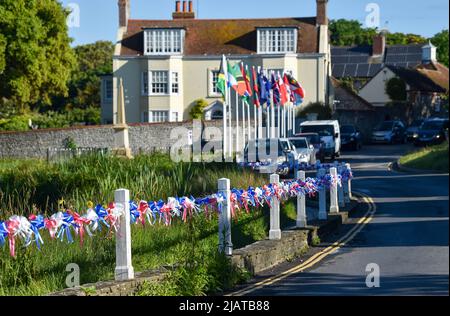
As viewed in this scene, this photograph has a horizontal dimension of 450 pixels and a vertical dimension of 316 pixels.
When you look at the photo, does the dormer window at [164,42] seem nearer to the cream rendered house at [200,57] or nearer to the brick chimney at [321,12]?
the cream rendered house at [200,57]

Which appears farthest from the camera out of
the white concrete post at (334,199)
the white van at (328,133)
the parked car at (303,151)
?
the white van at (328,133)

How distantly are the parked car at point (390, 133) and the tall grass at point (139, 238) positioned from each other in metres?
41.6

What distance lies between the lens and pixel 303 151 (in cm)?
3888

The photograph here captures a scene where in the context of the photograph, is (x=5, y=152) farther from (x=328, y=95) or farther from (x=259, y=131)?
(x=328, y=95)

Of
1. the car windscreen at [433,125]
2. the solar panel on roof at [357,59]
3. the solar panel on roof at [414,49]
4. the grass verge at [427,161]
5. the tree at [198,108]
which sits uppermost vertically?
the solar panel on roof at [414,49]

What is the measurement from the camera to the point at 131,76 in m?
64.0

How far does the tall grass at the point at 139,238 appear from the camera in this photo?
11453 mm

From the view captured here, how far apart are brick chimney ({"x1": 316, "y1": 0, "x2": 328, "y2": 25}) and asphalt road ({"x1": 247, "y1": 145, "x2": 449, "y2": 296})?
34.4 meters

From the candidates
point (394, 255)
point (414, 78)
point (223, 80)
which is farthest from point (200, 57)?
point (394, 255)

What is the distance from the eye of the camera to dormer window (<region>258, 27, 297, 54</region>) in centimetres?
6247

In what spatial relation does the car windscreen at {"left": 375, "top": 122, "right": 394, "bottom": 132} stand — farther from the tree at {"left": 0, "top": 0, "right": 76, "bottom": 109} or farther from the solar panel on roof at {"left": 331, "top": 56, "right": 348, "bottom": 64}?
the solar panel on roof at {"left": 331, "top": 56, "right": 348, "bottom": 64}

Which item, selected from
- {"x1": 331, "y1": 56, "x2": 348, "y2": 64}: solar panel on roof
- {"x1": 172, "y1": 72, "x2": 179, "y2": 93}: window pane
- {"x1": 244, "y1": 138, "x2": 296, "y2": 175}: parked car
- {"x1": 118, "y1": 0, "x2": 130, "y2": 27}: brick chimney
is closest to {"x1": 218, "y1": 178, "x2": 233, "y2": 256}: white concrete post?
{"x1": 244, "y1": 138, "x2": 296, "y2": 175}: parked car

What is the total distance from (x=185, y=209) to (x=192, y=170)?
26.2 ft

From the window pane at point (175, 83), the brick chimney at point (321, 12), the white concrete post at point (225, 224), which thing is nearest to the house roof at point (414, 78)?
the brick chimney at point (321, 12)
